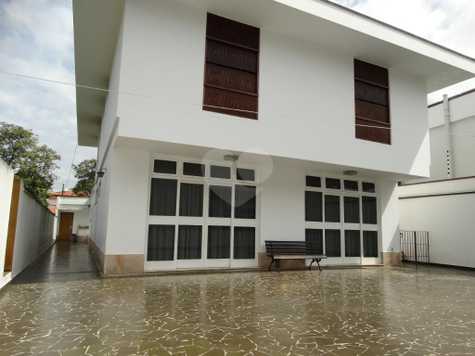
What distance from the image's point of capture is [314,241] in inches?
427

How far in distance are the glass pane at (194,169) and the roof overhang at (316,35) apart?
3.88 metres

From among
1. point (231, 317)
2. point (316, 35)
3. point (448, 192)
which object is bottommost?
point (231, 317)

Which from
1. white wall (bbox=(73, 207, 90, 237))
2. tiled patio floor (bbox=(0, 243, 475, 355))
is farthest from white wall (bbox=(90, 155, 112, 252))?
white wall (bbox=(73, 207, 90, 237))

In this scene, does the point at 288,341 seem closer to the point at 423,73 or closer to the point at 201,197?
the point at 201,197

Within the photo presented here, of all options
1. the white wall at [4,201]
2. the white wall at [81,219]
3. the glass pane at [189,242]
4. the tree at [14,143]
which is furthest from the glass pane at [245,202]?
the white wall at [81,219]

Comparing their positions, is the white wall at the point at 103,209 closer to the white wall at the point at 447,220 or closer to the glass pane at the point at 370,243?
the glass pane at the point at 370,243

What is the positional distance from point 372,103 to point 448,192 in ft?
15.1

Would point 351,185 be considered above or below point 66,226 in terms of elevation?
above

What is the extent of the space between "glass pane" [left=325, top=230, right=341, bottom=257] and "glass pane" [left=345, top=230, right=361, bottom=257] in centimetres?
35

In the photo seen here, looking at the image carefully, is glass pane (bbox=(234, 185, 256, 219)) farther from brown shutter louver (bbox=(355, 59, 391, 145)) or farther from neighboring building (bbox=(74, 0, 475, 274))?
brown shutter louver (bbox=(355, 59, 391, 145))

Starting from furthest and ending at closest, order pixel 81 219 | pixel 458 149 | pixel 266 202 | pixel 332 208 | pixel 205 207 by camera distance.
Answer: pixel 81 219 → pixel 458 149 → pixel 332 208 → pixel 266 202 → pixel 205 207

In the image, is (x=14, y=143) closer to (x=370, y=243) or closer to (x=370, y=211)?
(x=370, y=211)

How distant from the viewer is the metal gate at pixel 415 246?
12823 mm

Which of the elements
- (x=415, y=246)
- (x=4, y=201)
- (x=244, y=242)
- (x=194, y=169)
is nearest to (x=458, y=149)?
(x=415, y=246)
